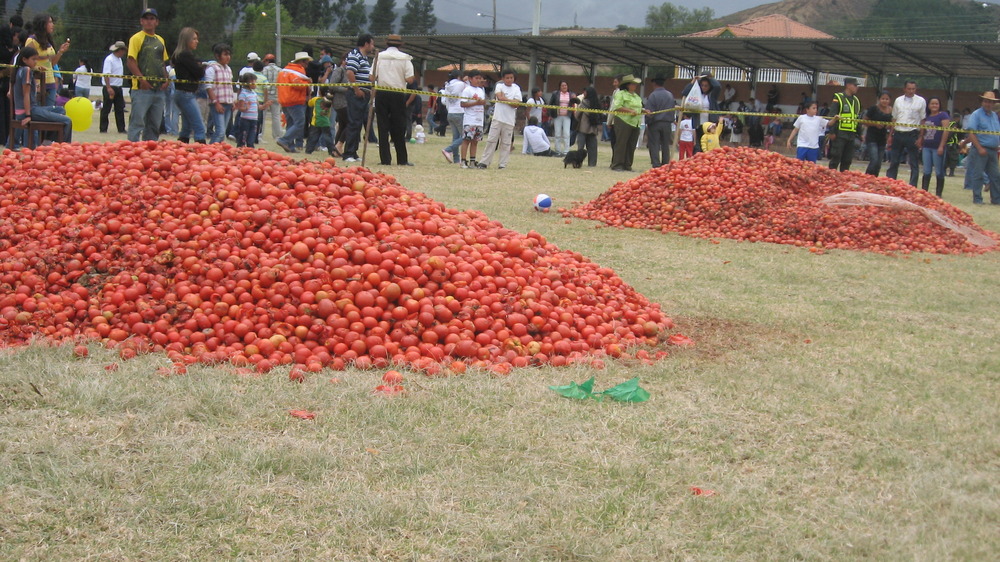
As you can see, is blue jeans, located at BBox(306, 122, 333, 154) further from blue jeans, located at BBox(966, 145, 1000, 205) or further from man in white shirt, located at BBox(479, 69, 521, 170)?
blue jeans, located at BBox(966, 145, 1000, 205)

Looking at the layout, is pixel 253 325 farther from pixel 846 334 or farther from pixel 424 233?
pixel 846 334

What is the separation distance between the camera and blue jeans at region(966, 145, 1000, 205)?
1557 centimetres

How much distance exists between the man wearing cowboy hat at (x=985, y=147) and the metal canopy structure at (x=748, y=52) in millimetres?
10618

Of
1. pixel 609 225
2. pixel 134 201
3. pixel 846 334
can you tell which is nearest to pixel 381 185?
pixel 134 201

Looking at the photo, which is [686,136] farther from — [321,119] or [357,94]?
[321,119]

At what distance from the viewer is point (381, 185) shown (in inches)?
242

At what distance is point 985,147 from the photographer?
15.5 meters

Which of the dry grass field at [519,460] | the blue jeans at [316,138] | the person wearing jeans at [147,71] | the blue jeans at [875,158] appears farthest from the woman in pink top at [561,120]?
the dry grass field at [519,460]

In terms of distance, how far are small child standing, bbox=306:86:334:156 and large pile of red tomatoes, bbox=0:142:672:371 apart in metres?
9.43

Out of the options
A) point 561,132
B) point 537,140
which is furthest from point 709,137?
point 561,132

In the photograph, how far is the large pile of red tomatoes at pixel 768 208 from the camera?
995 cm

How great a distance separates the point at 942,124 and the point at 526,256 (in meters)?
12.8

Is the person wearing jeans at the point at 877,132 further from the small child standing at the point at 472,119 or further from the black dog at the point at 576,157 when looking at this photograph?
the small child standing at the point at 472,119

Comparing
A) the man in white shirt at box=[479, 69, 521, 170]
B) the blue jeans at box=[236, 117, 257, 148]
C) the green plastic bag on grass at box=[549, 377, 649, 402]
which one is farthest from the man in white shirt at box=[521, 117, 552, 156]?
the green plastic bag on grass at box=[549, 377, 649, 402]
